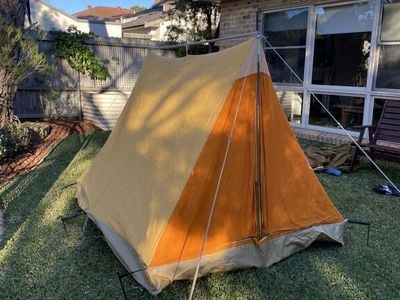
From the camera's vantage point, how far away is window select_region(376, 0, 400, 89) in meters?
6.25

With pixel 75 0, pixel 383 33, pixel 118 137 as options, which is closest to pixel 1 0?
pixel 118 137

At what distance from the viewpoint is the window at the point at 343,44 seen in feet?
22.2

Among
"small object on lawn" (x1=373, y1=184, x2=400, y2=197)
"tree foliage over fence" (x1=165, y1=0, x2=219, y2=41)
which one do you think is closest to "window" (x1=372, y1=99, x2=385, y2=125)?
"small object on lawn" (x1=373, y1=184, x2=400, y2=197)

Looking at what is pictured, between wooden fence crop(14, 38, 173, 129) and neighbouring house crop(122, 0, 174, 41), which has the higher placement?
neighbouring house crop(122, 0, 174, 41)

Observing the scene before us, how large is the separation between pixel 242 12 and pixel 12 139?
5349 mm

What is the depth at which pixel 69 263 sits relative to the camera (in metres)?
3.35

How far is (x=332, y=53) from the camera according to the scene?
7.35 m

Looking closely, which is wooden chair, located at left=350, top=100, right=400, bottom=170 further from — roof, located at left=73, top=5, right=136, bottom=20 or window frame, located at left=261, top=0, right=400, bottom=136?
roof, located at left=73, top=5, right=136, bottom=20

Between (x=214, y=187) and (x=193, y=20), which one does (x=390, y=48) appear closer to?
(x=214, y=187)

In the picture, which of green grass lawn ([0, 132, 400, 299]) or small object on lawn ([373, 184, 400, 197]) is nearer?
green grass lawn ([0, 132, 400, 299])

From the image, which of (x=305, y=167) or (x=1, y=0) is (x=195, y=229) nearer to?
(x=305, y=167)

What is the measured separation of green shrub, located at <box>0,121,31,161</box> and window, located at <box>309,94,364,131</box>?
5333 mm

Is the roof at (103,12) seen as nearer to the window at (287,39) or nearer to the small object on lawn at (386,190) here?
the window at (287,39)

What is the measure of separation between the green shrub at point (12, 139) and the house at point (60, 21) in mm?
14105
